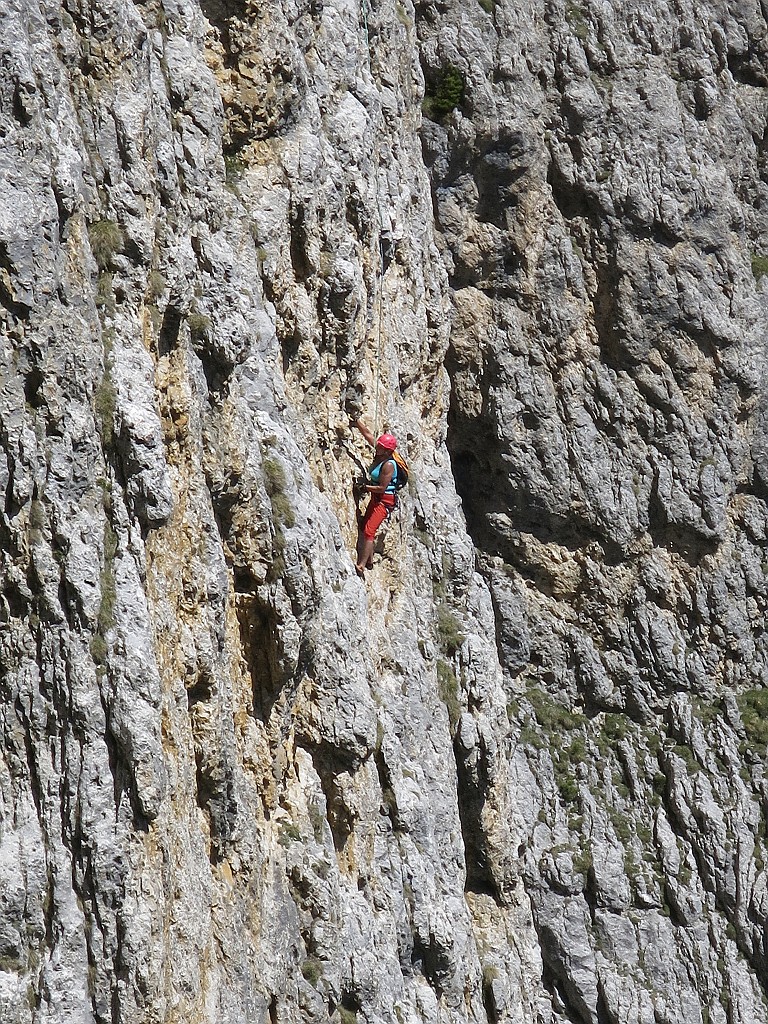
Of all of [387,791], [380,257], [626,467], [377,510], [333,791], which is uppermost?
[626,467]

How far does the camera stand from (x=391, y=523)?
1998cm

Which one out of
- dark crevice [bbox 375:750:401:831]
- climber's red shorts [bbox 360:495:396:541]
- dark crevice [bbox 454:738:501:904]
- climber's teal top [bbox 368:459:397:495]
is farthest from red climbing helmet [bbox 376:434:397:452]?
dark crevice [bbox 454:738:501:904]

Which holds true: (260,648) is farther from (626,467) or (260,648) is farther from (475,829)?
(626,467)

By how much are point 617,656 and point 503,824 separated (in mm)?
8156

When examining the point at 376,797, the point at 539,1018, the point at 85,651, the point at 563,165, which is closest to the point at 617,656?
the point at 539,1018

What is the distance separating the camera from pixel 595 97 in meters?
28.6

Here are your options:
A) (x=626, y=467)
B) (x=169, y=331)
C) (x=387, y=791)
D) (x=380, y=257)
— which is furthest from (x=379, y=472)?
(x=626, y=467)

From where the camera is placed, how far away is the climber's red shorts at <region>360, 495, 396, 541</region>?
18016 mm

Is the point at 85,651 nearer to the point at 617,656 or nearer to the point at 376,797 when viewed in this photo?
the point at 376,797

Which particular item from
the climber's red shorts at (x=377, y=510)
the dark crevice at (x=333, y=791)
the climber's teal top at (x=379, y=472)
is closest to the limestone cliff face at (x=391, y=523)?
the dark crevice at (x=333, y=791)

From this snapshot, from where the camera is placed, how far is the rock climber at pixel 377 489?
1798cm

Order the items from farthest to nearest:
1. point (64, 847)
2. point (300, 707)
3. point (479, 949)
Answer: point (479, 949) < point (300, 707) < point (64, 847)

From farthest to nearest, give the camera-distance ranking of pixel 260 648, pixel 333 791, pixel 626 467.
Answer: pixel 626 467, pixel 333 791, pixel 260 648

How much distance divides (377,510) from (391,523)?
1996 mm
